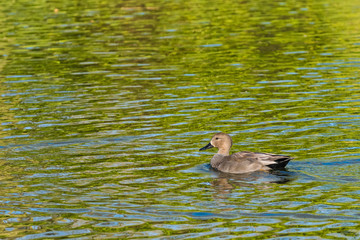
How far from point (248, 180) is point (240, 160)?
2.08ft

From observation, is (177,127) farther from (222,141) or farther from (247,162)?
(247,162)

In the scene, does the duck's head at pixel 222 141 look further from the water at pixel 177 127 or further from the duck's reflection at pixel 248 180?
the duck's reflection at pixel 248 180

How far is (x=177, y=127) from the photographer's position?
49.8ft

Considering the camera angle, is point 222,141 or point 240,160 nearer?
point 240,160

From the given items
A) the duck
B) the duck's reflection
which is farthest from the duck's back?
the duck's reflection

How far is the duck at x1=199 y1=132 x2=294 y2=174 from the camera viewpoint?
11.8 m

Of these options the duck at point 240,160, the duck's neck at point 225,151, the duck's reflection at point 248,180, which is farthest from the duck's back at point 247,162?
the duck's neck at point 225,151

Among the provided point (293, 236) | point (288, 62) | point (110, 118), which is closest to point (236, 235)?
point (293, 236)

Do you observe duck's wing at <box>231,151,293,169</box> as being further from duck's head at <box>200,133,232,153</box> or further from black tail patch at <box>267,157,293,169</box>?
duck's head at <box>200,133,232,153</box>

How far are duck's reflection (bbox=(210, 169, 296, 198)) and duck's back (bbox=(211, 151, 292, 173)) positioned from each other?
105 mm

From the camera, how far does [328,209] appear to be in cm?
998

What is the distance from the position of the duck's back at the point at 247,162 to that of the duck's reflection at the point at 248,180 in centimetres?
11

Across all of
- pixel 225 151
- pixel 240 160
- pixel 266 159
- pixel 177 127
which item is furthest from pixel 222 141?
pixel 177 127

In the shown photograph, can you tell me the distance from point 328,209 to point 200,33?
19.2 meters
